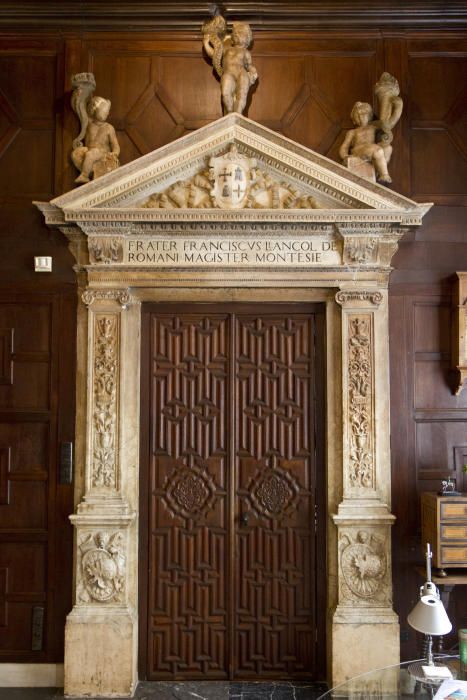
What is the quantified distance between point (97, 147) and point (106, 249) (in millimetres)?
744

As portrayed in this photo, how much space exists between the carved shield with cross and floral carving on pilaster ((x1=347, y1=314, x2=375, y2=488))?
3.65 ft

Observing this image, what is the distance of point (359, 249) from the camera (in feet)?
14.4

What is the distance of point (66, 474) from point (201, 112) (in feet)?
8.96

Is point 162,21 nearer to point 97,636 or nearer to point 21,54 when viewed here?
point 21,54

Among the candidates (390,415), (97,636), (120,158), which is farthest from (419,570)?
(120,158)

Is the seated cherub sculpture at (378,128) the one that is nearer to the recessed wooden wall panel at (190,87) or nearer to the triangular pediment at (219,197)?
the triangular pediment at (219,197)

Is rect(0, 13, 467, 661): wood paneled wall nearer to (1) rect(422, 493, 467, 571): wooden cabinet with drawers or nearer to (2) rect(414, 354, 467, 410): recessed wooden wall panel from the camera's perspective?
(2) rect(414, 354, 467, 410): recessed wooden wall panel

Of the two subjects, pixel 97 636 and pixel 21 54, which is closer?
pixel 97 636

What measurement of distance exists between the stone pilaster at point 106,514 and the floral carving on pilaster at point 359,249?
1524 mm

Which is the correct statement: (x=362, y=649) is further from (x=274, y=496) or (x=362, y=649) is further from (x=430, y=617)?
(x=430, y=617)

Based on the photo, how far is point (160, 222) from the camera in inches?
171

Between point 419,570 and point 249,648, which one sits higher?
point 419,570

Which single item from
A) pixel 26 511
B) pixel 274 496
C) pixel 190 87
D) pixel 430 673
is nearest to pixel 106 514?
pixel 26 511

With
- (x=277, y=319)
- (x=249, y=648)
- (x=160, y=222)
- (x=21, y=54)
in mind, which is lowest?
(x=249, y=648)
